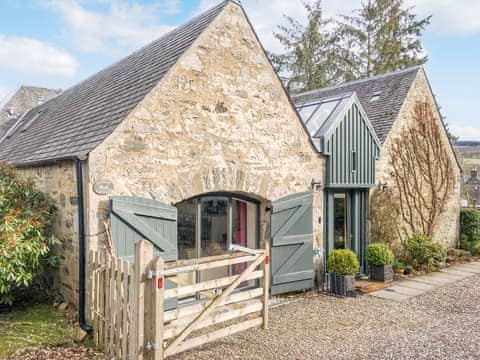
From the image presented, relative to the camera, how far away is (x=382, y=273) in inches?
360

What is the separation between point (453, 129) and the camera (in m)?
24.1

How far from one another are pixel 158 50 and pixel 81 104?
251 cm

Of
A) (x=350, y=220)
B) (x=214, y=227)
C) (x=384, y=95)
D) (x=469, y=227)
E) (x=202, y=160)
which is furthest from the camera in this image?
(x=469, y=227)

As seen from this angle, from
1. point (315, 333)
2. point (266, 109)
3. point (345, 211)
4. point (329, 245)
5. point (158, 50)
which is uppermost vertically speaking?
point (158, 50)

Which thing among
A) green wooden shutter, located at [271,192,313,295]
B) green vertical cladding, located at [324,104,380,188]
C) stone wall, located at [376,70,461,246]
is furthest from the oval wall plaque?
stone wall, located at [376,70,461,246]

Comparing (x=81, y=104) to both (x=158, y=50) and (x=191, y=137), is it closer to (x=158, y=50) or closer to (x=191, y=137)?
(x=158, y=50)

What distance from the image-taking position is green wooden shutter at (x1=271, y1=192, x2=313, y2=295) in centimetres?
756

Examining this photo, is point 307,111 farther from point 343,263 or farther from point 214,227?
point 214,227

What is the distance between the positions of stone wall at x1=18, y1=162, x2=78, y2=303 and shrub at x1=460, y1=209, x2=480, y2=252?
12994 mm

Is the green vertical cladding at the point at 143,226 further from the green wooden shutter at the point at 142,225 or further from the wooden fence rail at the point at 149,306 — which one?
the wooden fence rail at the point at 149,306

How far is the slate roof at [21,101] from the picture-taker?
19203 millimetres

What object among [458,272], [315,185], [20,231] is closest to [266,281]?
[315,185]

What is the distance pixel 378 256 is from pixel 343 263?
156cm

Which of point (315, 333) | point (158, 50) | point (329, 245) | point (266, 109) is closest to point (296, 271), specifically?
point (329, 245)
